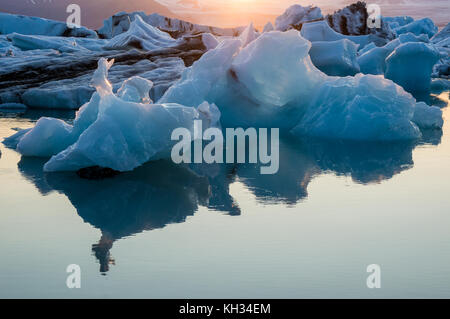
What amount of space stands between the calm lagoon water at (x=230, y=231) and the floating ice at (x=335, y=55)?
326 inches

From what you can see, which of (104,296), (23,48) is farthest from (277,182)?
(23,48)

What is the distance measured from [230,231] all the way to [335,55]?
437 inches

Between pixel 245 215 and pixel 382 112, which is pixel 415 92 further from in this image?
pixel 245 215

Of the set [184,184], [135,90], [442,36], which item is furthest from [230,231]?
[442,36]

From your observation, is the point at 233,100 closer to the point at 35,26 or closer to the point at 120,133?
the point at 120,133

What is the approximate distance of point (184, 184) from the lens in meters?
5.33

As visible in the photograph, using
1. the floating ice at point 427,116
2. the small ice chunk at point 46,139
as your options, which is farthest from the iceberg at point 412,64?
the small ice chunk at point 46,139

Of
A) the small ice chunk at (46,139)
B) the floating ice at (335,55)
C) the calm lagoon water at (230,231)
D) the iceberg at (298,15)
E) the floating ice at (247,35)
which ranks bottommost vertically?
the calm lagoon water at (230,231)

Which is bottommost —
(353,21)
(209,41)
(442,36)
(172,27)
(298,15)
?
(209,41)

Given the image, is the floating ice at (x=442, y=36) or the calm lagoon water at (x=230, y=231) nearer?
the calm lagoon water at (x=230, y=231)

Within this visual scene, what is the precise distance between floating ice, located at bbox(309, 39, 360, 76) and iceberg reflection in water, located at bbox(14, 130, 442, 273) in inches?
285

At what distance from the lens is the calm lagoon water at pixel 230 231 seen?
296 centimetres

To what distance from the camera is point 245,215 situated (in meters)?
4.29

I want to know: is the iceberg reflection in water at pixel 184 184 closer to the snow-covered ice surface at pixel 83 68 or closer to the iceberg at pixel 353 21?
the snow-covered ice surface at pixel 83 68
